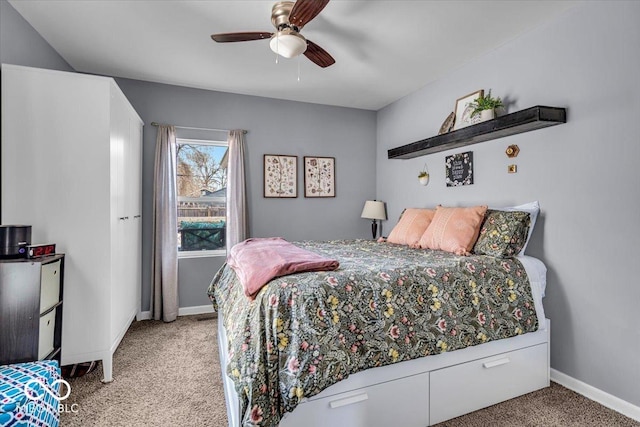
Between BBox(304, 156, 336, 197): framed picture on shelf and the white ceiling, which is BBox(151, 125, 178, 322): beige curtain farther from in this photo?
BBox(304, 156, 336, 197): framed picture on shelf

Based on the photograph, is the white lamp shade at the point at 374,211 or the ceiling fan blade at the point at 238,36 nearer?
the ceiling fan blade at the point at 238,36

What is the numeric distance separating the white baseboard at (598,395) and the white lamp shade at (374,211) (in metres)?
2.31

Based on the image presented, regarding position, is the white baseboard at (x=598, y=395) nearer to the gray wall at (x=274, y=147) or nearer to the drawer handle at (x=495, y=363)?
the drawer handle at (x=495, y=363)

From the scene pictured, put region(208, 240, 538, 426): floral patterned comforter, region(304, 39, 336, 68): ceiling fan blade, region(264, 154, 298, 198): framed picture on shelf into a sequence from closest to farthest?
region(208, 240, 538, 426): floral patterned comforter → region(304, 39, 336, 68): ceiling fan blade → region(264, 154, 298, 198): framed picture on shelf

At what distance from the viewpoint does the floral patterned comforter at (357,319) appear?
1.43 m

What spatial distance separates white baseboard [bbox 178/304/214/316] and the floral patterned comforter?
175 centimetres

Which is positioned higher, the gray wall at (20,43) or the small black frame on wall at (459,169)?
the gray wall at (20,43)

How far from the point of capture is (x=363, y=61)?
9.95 ft

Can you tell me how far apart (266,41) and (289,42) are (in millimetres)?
664

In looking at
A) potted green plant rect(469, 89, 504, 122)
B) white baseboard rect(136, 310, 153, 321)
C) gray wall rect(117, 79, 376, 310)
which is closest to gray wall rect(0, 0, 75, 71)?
gray wall rect(117, 79, 376, 310)

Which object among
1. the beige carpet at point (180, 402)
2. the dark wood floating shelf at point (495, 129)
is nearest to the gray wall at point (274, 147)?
the dark wood floating shelf at point (495, 129)

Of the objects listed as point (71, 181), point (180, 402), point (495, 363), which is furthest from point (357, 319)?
point (71, 181)

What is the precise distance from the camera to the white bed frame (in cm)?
158

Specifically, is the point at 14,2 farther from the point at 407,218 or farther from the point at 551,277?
the point at 551,277
